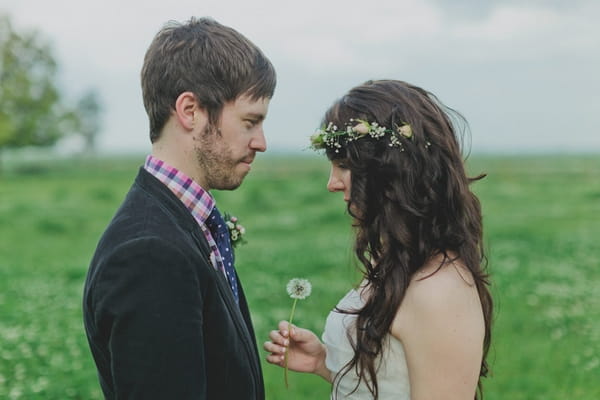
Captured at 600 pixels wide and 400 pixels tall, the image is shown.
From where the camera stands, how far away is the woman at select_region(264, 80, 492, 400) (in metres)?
3.28

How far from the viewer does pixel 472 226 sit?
364cm

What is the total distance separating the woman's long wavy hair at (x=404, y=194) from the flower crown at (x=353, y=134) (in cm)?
3

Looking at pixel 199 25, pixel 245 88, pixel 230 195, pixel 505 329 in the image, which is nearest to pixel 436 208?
Result: pixel 245 88

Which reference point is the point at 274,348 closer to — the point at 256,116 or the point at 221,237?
the point at 221,237

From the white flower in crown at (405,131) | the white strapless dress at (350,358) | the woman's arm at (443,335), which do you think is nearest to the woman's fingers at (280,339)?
the white strapless dress at (350,358)

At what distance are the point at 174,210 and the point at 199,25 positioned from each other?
0.84 metres

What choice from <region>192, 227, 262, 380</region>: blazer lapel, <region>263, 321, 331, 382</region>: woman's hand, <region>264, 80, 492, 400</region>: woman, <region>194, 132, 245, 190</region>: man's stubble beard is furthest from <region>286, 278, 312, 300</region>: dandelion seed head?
<region>194, 132, 245, 190</region>: man's stubble beard

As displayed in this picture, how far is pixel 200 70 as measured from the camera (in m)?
3.00

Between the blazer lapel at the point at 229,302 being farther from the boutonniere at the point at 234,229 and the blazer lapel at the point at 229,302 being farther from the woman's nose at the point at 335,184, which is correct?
the woman's nose at the point at 335,184

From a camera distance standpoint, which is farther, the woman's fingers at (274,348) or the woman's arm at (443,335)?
the woman's fingers at (274,348)

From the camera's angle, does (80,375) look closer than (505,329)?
Yes

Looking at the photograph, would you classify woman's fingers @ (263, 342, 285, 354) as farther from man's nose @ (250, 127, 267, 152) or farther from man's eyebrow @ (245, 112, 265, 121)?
man's eyebrow @ (245, 112, 265, 121)

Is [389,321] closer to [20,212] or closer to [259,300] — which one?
[259,300]

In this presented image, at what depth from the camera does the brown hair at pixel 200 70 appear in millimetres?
3002
